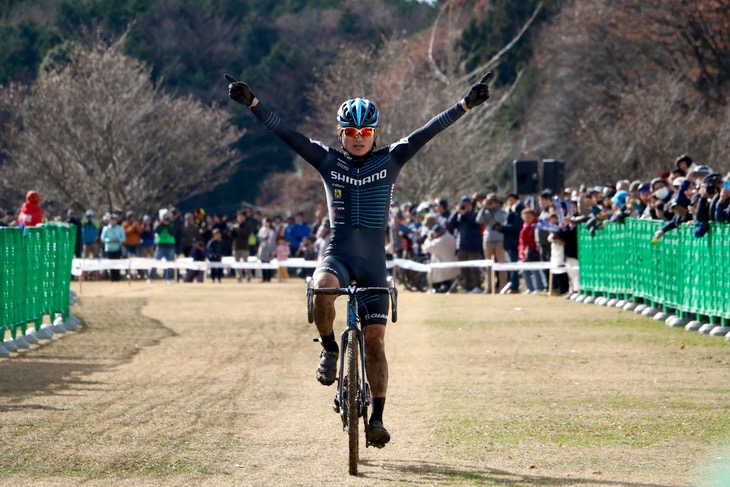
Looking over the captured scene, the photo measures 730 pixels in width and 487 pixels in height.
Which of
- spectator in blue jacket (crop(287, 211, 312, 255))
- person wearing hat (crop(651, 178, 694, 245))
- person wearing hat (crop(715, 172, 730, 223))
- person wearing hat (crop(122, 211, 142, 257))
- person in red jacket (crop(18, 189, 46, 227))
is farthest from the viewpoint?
spectator in blue jacket (crop(287, 211, 312, 255))

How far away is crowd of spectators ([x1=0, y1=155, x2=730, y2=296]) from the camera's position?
22.1m

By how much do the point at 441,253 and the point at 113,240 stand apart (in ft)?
42.1

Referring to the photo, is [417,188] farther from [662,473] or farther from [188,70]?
[662,473]

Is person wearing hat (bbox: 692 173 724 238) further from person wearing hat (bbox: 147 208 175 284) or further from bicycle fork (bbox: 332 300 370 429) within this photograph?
person wearing hat (bbox: 147 208 175 284)

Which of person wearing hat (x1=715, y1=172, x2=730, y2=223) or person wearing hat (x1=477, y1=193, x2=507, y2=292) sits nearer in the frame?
person wearing hat (x1=715, y1=172, x2=730, y2=223)

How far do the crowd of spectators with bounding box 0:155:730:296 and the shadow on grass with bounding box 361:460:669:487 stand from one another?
33.1 ft

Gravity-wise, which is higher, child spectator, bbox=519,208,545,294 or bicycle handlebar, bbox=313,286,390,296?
child spectator, bbox=519,208,545,294

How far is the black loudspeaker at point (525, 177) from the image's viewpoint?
3494cm

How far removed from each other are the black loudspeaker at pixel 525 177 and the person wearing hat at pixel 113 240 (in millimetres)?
13238

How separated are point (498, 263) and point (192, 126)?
126 feet

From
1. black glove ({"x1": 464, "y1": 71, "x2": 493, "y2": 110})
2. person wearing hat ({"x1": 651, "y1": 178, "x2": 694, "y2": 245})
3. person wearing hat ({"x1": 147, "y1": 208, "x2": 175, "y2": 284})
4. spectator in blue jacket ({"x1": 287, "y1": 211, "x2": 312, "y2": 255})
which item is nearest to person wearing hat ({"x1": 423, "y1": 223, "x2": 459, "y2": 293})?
person wearing hat ({"x1": 147, "y1": 208, "x2": 175, "y2": 284})

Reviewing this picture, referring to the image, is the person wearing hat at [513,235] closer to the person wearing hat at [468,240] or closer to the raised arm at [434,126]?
the person wearing hat at [468,240]

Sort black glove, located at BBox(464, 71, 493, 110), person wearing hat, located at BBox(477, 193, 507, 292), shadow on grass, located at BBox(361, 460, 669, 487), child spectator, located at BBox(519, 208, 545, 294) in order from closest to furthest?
shadow on grass, located at BBox(361, 460, 669, 487), black glove, located at BBox(464, 71, 493, 110), child spectator, located at BBox(519, 208, 545, 294), person wearing hat, located at BBox(477, 193, 507, 292)

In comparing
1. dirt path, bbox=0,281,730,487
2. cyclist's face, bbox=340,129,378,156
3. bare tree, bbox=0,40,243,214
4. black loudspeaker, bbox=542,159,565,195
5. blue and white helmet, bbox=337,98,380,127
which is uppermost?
bare tree, bbox=0,40,243,214
